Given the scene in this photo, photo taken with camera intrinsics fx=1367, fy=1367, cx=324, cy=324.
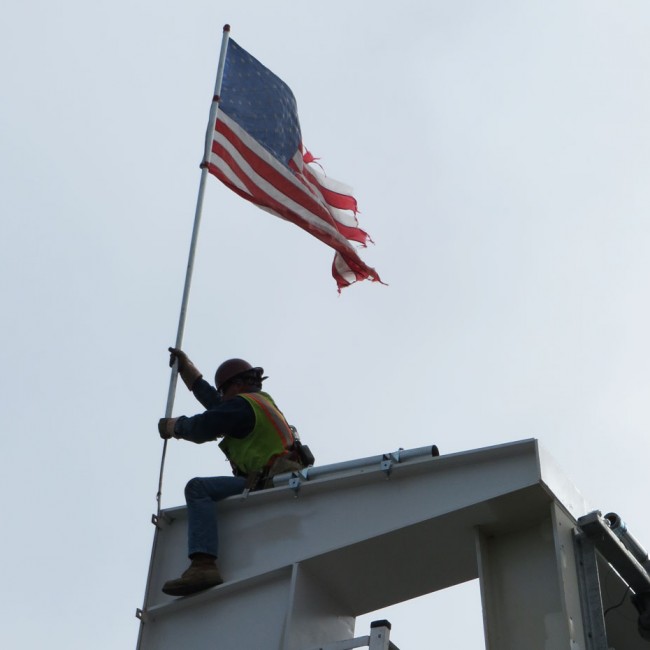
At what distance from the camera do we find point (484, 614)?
8.45m

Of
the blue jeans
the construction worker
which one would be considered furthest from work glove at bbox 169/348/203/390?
the blue jeans

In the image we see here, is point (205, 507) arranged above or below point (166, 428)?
below

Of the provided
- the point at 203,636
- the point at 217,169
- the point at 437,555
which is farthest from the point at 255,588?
the point at 217,169

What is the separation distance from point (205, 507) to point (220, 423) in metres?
1.12

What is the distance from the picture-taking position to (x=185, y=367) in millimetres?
11945

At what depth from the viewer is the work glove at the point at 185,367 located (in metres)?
11.8

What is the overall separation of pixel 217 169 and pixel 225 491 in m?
4.18

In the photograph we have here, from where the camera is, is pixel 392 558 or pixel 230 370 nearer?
pixel 392 558

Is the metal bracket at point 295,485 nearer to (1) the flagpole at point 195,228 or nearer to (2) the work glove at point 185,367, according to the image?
(1) the flagpole at point 195,228

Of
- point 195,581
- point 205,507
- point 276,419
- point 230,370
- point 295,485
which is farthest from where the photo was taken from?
point 230,370

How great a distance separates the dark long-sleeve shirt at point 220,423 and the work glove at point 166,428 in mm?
33

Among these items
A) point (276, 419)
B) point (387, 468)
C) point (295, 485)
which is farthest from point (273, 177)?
point (387, 468)

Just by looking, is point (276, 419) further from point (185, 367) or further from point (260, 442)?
point (185, 367)

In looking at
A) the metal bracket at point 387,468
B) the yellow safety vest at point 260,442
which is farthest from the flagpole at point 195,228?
the metal bracket at point 387,468
